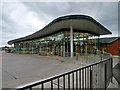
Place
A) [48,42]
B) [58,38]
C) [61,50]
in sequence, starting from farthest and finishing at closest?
[48,42] < [58,38] < [61,50]

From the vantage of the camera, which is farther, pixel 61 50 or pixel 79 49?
pixel 79 49

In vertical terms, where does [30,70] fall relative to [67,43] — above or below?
below

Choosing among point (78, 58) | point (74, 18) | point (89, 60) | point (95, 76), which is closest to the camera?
point (95, 76)

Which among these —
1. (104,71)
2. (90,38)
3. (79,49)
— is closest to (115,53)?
(90,38)

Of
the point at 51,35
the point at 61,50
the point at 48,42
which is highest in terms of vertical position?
the point at 51,35

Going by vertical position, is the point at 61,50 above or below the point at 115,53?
above

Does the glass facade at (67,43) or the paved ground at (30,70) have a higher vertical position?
the glass facade at (67,43)

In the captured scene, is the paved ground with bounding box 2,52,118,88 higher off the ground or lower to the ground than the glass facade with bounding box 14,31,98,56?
lower

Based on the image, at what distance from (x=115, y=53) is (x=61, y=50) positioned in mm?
14722

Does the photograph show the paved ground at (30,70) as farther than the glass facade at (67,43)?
No

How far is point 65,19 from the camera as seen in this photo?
10.1 m

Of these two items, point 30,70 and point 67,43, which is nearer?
point 30,70

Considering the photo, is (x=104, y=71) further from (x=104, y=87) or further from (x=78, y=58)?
(x=78, y=58)

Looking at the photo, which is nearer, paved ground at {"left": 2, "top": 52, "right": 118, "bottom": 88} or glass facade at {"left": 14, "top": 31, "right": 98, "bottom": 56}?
paved ground at {"left": 2, "top": 52, "right": 118, "bottom": 88}
